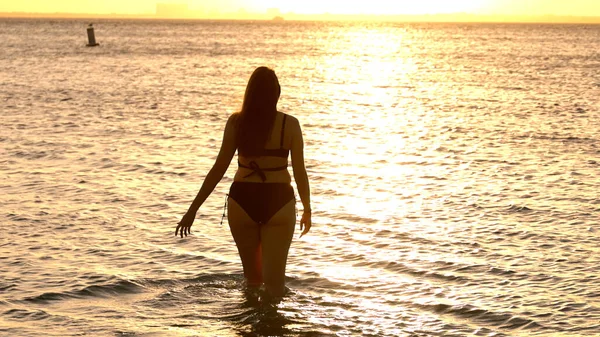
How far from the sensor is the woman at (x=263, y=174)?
637cm

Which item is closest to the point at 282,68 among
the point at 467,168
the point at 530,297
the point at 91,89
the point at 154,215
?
the point at 91,89

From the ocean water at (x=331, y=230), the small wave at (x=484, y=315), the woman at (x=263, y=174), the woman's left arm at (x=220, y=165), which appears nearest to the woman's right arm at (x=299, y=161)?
the woman at (x=263, y=174)

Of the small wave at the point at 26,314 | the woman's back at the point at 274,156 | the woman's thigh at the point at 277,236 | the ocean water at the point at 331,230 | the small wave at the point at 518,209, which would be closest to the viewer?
the woman's back at the point at 274,156

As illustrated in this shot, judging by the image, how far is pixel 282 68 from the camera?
62.4m

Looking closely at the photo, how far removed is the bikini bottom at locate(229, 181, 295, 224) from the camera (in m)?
6.56

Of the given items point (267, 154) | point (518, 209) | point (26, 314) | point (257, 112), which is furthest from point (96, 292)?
point (518, 209)

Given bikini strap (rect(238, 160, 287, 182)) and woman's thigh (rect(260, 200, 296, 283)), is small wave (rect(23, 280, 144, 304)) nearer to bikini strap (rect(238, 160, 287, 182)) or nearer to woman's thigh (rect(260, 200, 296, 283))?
woman's thigh (rect(260, 200, 296, 283))

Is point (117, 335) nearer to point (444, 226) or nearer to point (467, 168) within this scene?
point (444, 226)

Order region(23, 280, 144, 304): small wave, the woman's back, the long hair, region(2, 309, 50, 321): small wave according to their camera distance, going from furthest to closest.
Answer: region(23, 280, 144, 304): small wave
region(2, 309, 50, 321): small wave
the woman's back
the long hair

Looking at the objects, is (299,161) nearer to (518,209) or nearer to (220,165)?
(220,165)

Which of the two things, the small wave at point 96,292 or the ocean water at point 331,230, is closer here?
the ocean water at point 331,230

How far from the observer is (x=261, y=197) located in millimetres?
6562

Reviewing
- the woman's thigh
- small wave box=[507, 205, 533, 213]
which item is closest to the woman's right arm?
the woman's thigh

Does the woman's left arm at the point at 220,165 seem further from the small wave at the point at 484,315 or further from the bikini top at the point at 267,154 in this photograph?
the small wave at the point at 484,315
